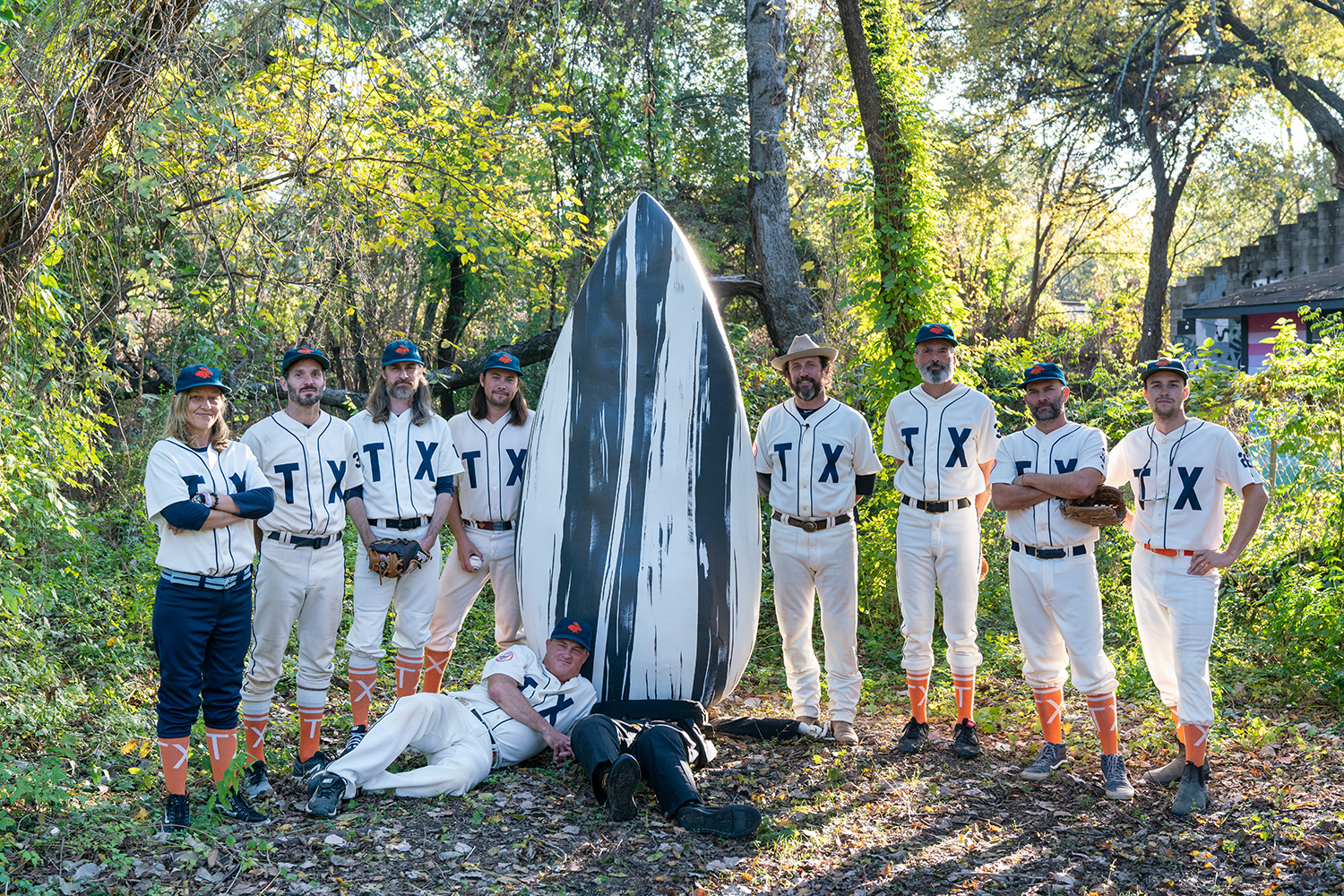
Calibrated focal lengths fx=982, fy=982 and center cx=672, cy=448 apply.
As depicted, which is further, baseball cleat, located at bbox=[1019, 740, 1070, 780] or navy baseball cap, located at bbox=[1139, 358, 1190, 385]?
baseball cleat, located at bbox=[1019, 740, 1070, 780]

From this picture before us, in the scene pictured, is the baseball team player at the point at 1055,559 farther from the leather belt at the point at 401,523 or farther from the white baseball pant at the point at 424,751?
the leather belt at the point at 401,523

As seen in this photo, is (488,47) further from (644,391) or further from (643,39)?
(644,391)

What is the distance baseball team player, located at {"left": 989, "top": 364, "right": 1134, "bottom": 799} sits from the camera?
13.5ft

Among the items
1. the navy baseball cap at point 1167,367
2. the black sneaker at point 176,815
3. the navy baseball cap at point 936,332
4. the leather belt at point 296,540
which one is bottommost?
the black sneaker at point 176,815

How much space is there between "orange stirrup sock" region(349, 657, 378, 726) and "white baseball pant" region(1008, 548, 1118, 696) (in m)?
2.86

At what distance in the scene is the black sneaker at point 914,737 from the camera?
4517mm

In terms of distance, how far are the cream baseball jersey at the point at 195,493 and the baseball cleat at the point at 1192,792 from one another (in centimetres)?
371

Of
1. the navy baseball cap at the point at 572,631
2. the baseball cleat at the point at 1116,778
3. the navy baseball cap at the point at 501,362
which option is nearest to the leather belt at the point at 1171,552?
the baseball cleat at the point at 1116,778

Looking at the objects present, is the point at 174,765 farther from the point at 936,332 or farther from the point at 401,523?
the point at 936,332

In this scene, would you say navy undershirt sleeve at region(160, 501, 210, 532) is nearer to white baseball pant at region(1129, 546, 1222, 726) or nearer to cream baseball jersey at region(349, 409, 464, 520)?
cream baseball jersey at region(349, 409, 464, 520)

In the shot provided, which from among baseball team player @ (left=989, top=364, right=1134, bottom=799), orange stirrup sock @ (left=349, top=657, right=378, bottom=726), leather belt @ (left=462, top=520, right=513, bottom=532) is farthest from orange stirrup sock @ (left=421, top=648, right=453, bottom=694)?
baseball team player @ (left=989, top=364, right=1134, bottom=799)

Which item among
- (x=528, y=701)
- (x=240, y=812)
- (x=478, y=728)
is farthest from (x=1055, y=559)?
(x=240, y=812)

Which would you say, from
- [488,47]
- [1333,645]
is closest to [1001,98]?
[488,47]

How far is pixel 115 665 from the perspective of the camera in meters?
5.33
